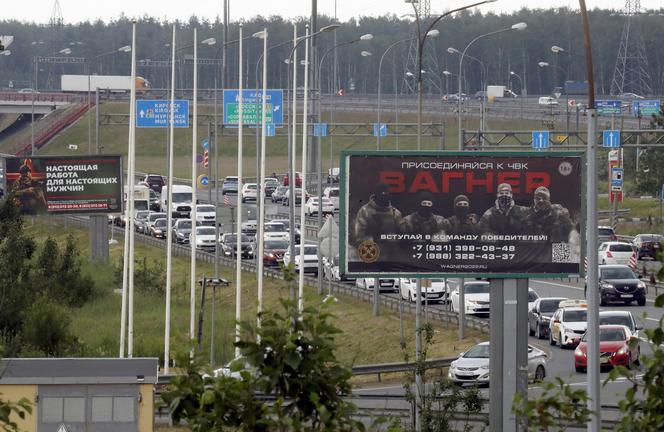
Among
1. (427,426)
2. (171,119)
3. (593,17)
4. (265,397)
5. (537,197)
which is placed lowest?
(427,426)

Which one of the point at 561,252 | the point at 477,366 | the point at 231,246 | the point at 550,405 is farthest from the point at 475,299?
the point at 550,405

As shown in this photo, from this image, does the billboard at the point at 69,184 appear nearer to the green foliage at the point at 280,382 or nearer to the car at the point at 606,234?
the car at the point at 606,234

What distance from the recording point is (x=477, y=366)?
3033 cm

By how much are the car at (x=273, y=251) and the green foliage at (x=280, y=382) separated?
47.5 meters

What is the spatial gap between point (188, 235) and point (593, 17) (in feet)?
367

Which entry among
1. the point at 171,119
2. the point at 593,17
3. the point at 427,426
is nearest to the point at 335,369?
the point at 427,426

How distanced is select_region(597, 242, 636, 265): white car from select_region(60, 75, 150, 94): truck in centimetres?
6189

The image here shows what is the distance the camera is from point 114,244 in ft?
224

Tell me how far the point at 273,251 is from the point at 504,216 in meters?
34.6

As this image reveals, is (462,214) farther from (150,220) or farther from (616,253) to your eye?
(150,220)

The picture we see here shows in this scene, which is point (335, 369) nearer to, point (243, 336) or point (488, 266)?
point (243, 336)

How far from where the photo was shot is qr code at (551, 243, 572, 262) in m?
23.5

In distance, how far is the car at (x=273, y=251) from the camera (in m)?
57.3

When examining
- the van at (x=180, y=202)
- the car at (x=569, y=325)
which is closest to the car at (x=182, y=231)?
the van at (x=180, y=202)
